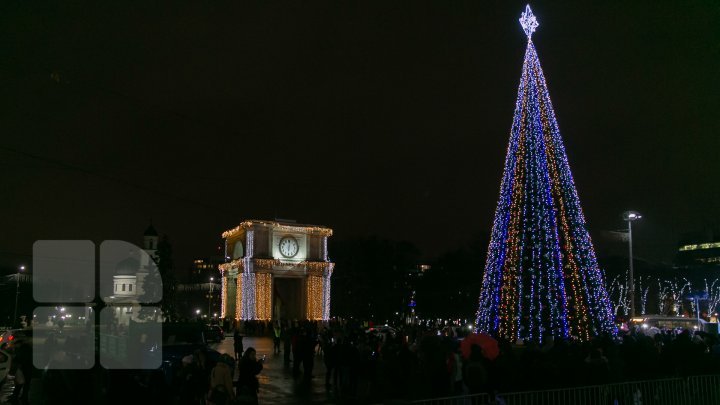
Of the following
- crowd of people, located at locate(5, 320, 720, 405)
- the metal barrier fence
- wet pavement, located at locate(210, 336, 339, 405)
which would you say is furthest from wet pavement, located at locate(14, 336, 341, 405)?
the metal barrier fence

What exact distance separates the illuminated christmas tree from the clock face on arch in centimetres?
3964

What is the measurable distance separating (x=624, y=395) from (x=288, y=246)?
54058 mm

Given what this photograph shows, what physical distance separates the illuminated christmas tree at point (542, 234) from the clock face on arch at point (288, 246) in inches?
1561

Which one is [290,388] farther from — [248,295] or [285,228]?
[285,228]

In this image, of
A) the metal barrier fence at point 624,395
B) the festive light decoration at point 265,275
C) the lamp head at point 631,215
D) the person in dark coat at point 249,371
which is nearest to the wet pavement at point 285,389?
the person in dark coat at point 249,371

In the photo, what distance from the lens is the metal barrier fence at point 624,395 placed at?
9711 millimetres

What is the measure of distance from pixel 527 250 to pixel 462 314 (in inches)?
1490

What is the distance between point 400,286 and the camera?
7138 cm

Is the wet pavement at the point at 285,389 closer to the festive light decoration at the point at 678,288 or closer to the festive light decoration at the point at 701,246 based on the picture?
the festive light decoration at the point at 678,288

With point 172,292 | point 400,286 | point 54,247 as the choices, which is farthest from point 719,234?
point 54,247

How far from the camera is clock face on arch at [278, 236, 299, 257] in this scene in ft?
208

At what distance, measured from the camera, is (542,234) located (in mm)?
25344

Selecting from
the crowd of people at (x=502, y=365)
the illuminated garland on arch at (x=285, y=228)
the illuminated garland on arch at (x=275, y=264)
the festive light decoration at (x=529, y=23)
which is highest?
the festive light decoration at (x=529, y=23)

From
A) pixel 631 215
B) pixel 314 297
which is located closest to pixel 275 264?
pixel 314 297
